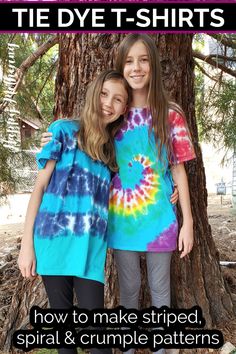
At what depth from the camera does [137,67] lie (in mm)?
1514

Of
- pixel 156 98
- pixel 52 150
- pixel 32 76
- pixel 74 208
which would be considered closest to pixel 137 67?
pixel 156 98

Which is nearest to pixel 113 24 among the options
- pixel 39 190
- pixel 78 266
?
pixel 39 190

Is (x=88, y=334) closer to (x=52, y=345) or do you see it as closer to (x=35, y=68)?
(x=52, y=345)

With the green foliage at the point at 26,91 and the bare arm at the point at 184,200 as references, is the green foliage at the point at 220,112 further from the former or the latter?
the bare arm at the point at 184,200

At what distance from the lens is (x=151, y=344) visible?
1.75 m

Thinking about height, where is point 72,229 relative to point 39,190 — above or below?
below

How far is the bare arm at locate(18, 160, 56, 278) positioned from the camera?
1.45 m

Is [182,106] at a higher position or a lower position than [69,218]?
higher

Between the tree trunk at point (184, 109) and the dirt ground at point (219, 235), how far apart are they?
18cm

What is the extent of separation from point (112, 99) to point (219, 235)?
3061 mm

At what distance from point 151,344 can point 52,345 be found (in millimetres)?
351

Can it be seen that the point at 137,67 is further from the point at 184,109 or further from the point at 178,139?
the point at 184,109

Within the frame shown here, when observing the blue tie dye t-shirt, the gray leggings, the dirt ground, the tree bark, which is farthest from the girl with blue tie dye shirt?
the dirt ground

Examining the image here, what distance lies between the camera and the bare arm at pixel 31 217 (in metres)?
1.45
